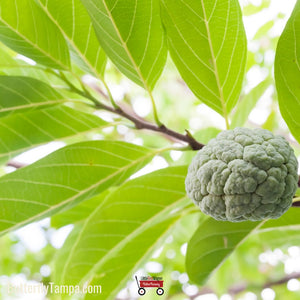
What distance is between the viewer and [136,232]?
1.87 metres

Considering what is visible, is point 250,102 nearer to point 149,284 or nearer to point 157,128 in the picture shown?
point 157,128

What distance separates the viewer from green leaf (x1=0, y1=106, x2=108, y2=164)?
1731mm

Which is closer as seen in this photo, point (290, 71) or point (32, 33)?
point (290, 71)

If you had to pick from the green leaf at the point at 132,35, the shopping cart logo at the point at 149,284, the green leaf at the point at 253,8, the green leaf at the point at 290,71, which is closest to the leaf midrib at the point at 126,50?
the green leaf at the point at 132,35

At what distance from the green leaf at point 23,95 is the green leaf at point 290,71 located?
0.93 meters

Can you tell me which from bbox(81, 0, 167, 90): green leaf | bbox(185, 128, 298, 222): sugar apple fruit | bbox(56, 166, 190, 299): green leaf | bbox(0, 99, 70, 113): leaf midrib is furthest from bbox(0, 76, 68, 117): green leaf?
bbox(185, 128, 298, 222): sugar apple fruit

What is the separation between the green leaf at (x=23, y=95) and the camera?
160 cm

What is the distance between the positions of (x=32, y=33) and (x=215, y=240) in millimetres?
1165

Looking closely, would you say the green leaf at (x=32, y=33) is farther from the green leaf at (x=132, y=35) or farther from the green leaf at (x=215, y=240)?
the green leaf at (x=215, y=240)

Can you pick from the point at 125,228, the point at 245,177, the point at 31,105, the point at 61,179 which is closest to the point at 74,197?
the point at 61,179

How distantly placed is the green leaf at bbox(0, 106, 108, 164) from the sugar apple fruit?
0.68m

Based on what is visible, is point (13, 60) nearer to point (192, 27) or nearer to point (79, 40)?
point (79, 40)

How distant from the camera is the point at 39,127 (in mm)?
1757

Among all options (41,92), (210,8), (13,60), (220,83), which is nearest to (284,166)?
(220,83)
